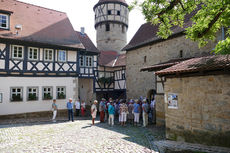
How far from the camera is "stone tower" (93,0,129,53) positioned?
92.0 ft

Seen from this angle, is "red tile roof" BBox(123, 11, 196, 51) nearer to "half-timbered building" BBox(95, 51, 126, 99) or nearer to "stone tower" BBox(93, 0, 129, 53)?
"half-timbered building" BBox(95, 51, 126, 99)

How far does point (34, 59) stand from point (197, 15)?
38.0ft

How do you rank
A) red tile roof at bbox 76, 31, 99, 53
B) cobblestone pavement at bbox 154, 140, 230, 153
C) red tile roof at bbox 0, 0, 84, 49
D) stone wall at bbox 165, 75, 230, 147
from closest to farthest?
cobblestone pavement at bbox 154, 140, 230, 153, stone wall at bbox 165, 75, 230, 147, red tile roof at bbox 0, 0, 84, 49, red tile roof at bbox 76, 31, 99, 53

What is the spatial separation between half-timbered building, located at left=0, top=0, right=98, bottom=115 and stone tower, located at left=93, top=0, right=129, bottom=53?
12303 millimetres

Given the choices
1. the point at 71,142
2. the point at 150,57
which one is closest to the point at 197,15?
the point at 71,142

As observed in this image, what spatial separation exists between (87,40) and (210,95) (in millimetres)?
15419

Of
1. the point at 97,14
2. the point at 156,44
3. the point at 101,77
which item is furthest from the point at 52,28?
the point at 97,14

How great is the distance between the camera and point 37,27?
48.9ft

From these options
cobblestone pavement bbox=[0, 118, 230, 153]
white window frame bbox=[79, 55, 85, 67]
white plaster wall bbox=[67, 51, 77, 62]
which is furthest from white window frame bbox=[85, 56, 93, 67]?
cobblestone pavement bbox=[0, 118, 230, 153]

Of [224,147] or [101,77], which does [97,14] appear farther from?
[224,147]

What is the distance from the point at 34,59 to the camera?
542 inches

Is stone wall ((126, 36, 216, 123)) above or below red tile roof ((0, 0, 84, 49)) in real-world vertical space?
below

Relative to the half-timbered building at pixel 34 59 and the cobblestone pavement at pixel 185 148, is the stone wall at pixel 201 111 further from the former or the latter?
the half-timbered building at pixel 34 59

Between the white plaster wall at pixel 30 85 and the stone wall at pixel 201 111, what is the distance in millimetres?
9731
